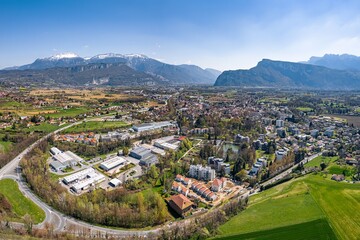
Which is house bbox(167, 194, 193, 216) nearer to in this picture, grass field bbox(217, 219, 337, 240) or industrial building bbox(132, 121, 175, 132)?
grass field bbox(217, 219, 337, 240)

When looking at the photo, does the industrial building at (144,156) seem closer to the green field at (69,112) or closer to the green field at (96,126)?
the green field at (96,126)

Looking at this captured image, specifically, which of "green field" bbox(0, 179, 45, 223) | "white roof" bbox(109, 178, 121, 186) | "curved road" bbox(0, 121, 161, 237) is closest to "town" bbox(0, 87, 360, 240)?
"white roof" bbox(109, 178, 121, 186)

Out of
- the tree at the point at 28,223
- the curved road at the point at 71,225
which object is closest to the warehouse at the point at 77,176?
the curved road at the point at 71,225

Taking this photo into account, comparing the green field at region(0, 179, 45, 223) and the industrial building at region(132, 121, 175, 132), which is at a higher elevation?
the industrial building at region(132, 121, 175, 132)

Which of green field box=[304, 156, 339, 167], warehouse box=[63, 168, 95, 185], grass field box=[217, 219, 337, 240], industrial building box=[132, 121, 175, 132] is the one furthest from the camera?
industrial building box=[132, 121, 175, 132]

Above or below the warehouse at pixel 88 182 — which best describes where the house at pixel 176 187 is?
above

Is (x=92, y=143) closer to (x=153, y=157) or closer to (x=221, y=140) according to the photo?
(x=153, y=157)

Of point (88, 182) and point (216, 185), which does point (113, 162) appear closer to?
point (88, 182)
